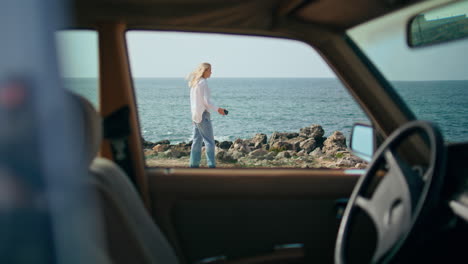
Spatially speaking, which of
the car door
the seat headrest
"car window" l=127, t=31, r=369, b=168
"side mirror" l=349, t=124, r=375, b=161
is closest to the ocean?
"car window" l=127, t=31, r=369, b=168

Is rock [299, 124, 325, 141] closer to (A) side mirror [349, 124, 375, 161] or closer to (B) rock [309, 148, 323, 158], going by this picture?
(B) rock [309, 148, 323, 158]

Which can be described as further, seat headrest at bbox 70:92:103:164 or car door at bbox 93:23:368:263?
car door at bbox 93:23:368:263

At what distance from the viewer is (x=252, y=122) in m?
35.2

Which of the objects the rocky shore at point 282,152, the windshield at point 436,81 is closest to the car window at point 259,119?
the rocky shore at point 282,152

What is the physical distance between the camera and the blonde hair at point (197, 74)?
205 inches

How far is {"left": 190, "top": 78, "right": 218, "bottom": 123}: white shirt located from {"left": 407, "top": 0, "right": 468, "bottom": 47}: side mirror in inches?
145

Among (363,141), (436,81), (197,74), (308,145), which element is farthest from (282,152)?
(436,81)

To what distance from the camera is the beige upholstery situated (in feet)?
3.71

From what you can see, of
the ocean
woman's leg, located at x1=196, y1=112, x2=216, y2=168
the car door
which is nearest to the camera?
the car door

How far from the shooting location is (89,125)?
110 cm

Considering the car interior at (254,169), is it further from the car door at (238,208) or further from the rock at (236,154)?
the rock at (236,154)

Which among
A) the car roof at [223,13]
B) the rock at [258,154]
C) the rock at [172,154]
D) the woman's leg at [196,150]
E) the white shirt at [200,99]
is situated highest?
the car roof at [223,13]

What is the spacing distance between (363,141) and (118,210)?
1237mm

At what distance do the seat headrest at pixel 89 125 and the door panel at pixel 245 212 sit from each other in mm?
991
